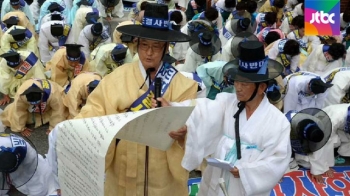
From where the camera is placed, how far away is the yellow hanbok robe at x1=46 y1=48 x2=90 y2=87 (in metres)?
5.98

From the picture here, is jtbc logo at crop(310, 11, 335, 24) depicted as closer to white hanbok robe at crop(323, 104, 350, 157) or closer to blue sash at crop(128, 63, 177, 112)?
white hanbok robe at crop(323, 104, 350, 157)

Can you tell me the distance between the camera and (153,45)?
235 centimetres

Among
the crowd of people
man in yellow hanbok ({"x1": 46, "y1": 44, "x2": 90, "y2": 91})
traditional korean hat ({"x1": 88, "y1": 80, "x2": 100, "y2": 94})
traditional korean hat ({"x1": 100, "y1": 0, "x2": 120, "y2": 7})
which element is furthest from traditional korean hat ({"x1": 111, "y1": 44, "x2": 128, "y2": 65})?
traditional korean hat ({"x1": 100, "y1": 0, "x2": 120, "y2": 7})

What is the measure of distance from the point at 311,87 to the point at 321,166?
3.31 feet

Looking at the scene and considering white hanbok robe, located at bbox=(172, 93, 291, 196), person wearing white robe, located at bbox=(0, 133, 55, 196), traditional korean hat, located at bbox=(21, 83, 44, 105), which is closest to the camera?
white hanbok robe, located at bbox=(172, 93, 291, 196)

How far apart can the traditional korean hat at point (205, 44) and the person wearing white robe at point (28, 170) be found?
2.94 m

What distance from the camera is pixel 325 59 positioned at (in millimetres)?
6277

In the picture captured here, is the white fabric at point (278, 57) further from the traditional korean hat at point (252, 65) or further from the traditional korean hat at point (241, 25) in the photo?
the traditional korean hat at point (252, 65)

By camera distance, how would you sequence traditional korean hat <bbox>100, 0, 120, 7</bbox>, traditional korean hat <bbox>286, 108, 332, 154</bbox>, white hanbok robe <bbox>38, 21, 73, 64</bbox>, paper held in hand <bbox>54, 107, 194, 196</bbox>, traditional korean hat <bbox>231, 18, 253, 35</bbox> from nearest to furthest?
paper held in hand <bbox>54, 107, 194, 196</bbox>, traditional korean hat <bbox>286, 108, 332, 154</bbox>, white hanbok robe <bbox>38, 21, 73, 64</bbox>, traditional korean hat <bbox>231, 18, 253, 35</bbox>, traditional korean hat <bbox>100, 0, 120, 7</bbox>

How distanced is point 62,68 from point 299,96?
11.4ft

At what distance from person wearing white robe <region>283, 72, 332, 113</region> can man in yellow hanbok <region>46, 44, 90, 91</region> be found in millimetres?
2944

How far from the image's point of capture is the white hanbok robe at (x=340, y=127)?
15.5 ft

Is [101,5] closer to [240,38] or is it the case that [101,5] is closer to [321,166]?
[240,38]

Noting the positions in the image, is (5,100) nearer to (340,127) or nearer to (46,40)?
(46,40)
